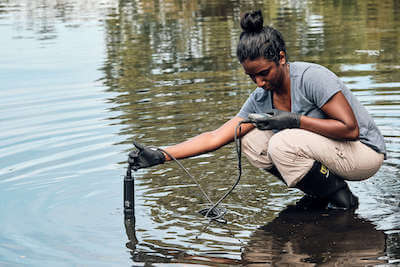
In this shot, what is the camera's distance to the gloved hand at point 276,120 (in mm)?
4699

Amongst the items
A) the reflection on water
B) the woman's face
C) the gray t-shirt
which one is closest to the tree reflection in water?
the reflection on water

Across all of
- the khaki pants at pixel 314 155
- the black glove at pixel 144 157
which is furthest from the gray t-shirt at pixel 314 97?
the black glove at pixel 144 157

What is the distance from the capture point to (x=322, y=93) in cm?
460

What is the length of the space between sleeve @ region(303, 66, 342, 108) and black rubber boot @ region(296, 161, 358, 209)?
47 centimetres

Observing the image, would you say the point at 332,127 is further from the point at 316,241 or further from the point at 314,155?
the point at 316,241

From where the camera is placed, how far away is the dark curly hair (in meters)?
4.55

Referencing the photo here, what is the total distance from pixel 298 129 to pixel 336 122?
0.30 metres

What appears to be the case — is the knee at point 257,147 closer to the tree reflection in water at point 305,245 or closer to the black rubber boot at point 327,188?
the black rubber boot at point 327,188

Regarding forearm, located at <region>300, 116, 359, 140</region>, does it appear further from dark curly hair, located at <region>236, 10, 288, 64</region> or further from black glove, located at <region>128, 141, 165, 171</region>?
black glove, located at <region>128, 141, 165, 171</region>

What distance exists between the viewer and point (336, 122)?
4.63 metres

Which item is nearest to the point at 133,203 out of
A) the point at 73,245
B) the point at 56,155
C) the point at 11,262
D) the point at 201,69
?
the point at 73,245

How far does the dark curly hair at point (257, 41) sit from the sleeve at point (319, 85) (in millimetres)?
250

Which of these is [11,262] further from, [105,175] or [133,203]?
[105,175]

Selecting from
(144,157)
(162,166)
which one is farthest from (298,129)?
(162,166)
